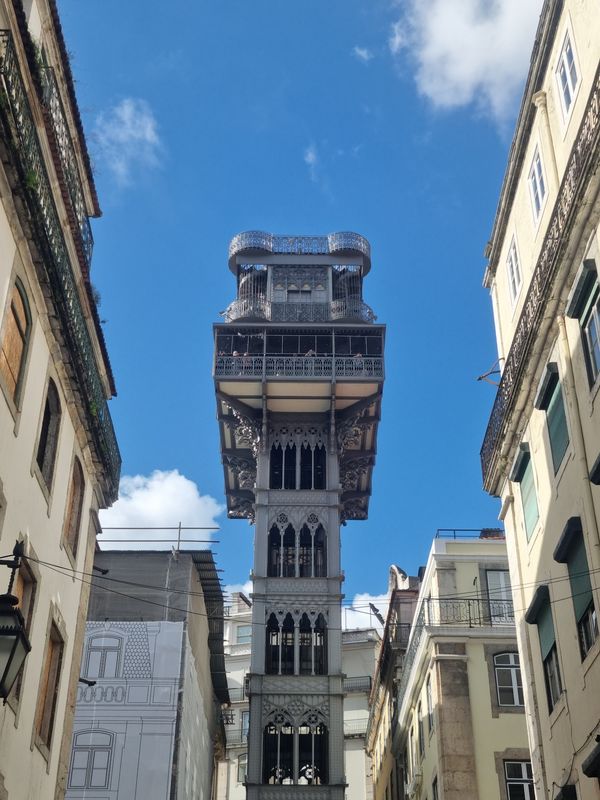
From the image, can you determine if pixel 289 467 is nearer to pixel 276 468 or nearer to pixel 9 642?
pixel 276 468

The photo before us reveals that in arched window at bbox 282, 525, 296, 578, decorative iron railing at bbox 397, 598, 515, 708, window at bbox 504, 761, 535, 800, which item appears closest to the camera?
window at bbox 504, 761, 535, 800

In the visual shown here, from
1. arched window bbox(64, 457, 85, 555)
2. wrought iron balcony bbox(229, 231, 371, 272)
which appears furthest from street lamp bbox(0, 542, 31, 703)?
wrought iron balcony bbox(229, 231, 371, 272)

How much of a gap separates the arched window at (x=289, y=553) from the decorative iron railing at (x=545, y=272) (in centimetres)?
2584

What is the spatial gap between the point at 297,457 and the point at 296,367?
4.17 metres

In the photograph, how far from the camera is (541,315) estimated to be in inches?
633

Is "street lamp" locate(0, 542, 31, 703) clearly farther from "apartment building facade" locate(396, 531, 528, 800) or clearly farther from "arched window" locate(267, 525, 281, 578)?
"arched window" locate(267, 525, 281, 578)

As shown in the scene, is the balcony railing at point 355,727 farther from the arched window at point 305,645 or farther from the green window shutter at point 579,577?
the green window shutter at point 579,577

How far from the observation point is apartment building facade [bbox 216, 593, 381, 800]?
62625 millimetres

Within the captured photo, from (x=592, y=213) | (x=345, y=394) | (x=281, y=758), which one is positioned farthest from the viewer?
(x=345, y=394)

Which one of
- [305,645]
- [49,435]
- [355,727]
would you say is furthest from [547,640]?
[355,727]

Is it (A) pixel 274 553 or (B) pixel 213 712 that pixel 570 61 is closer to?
(A) pixel 274 553

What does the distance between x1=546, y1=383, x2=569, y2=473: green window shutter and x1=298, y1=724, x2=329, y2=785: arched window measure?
27408 mm

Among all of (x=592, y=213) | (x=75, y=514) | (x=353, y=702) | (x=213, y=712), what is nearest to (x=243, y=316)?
(x=213, y=712)

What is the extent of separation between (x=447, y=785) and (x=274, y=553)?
1931 centimetres
